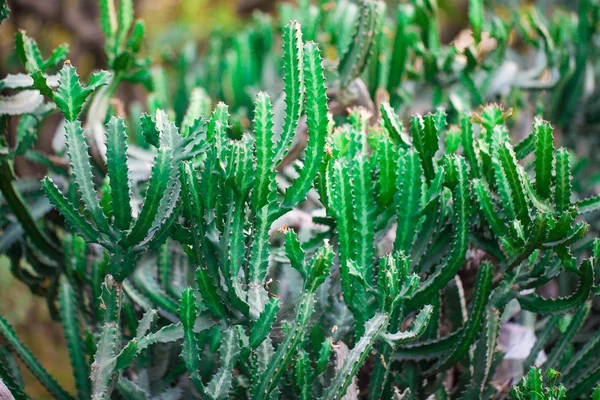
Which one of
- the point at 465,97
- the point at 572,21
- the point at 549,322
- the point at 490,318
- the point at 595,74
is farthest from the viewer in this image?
the point at 572,21

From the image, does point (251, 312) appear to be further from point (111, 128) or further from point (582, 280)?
point (582, 280)

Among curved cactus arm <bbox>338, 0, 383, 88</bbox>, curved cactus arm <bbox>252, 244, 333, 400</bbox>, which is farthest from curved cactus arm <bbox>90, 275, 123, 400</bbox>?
curved cactus arm <bbox>338, 0, 383, 88</bbox>

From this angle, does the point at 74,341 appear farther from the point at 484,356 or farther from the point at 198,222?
the point at 484,356

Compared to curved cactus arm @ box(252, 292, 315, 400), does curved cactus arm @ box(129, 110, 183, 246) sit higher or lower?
higher

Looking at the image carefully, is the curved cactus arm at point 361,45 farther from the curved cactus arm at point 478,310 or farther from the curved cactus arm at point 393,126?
the curved cactus arm at point 478,310

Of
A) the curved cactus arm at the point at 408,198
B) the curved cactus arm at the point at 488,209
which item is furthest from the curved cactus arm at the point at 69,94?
the curved cactus arm at the point at 488,209

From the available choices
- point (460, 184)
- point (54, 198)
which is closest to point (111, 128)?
point (54, 198)

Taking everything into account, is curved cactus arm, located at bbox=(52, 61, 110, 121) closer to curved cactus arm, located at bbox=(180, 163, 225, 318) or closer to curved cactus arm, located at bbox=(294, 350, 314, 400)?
curved cactus arm, located at bbox=(180, 163, 225, 318)

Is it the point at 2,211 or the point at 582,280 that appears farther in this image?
the point at 2,211
